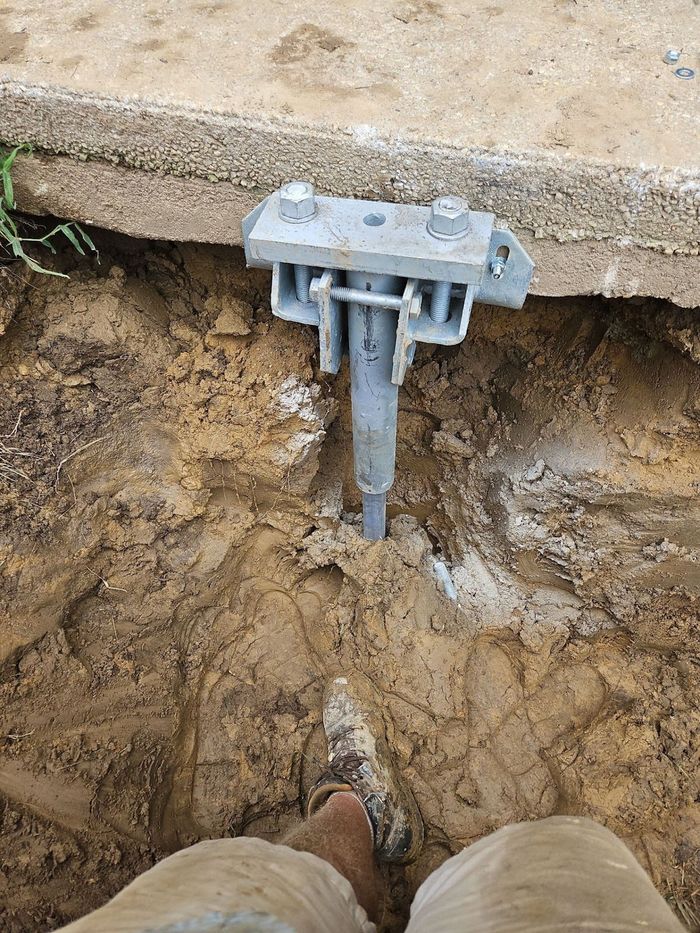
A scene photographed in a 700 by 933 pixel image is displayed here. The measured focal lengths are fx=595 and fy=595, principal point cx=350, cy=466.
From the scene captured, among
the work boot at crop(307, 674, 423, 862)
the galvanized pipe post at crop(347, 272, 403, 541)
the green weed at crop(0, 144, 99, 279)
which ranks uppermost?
the green weed at crop(0, 144, 99, 279)

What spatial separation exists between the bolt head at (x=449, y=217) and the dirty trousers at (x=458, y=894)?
4.11 feet

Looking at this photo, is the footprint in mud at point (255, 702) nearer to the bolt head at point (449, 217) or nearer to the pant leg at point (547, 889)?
the pant leg at point (547, 889)

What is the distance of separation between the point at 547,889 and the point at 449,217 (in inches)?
50.3

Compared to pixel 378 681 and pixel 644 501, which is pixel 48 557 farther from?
pixel 644 501

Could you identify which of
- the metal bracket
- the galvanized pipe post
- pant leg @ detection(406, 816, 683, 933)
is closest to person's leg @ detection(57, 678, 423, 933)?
pant leg @ detection(406, 816, 683, 933)

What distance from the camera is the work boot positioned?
2.18 metres

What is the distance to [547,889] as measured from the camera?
3.49 feet

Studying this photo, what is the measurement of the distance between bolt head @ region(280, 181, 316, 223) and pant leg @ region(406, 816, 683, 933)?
1380mm

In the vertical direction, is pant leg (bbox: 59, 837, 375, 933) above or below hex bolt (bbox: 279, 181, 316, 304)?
below

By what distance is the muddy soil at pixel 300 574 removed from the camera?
6.06 feet

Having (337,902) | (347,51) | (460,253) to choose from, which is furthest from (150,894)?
(347,51)

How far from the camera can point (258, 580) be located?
2.47m

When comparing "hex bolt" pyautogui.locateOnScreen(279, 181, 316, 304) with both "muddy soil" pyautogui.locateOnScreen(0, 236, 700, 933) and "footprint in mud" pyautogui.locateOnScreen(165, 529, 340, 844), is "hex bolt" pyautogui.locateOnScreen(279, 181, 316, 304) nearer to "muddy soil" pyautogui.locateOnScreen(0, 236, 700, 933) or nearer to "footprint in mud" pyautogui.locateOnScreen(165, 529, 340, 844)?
"muddy soil" pyautogui.locateOnScreen(0, 236, 700, 933)

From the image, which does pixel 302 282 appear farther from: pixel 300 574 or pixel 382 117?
pixel 300 574
